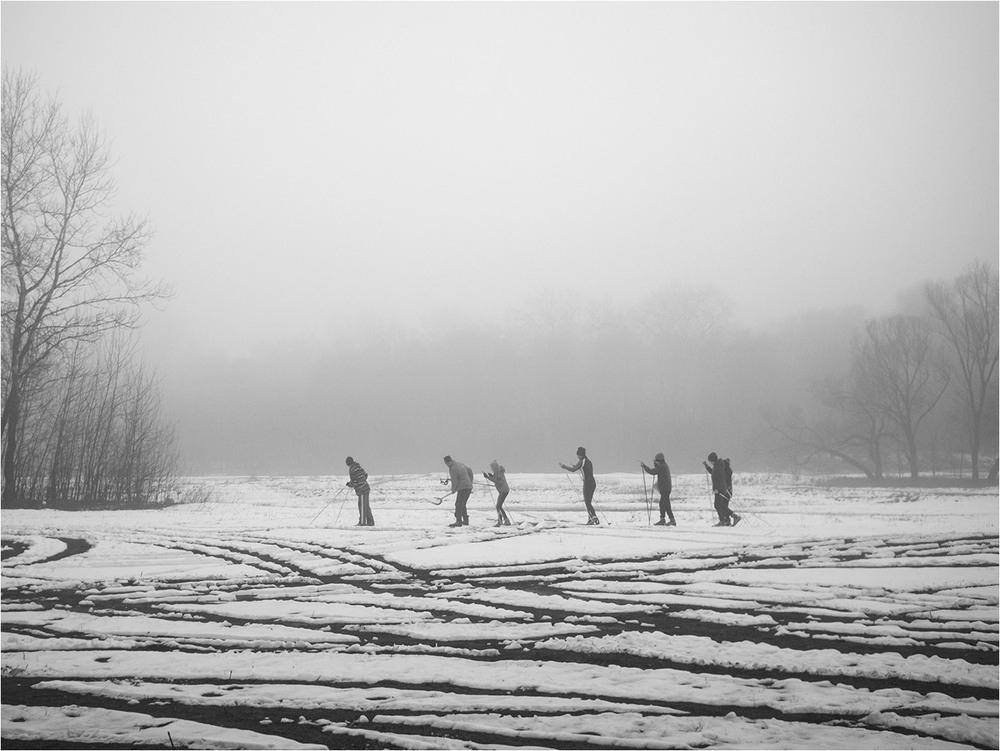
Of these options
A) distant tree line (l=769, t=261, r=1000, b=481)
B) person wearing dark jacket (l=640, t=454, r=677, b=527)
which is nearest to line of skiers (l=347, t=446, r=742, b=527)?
person wearing dark jacket (l=640, t=454, r=677, b=527)

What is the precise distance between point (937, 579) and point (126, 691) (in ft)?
34.5

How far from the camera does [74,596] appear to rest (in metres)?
10.1

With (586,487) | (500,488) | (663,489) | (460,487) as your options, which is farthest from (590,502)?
(460,487)

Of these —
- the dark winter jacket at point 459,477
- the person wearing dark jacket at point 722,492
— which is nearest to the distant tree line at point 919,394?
the person wearing dark jacket at point 722,492

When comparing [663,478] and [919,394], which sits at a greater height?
[919,394]

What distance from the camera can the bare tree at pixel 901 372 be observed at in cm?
5222

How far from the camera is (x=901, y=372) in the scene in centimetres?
5288

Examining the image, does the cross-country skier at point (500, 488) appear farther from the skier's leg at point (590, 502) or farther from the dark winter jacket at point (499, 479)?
the skier's leg at point (590, 502)

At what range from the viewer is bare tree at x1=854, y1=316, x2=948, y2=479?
52.2 meters

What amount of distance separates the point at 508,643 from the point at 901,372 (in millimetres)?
54577

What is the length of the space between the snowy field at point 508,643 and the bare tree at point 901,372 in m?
40.7

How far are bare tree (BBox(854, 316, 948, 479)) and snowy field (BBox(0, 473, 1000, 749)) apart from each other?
40.7 metres

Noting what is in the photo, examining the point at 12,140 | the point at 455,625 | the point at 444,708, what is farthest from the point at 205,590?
the point at 12,140

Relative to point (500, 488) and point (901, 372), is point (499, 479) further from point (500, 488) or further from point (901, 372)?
point (901, 372)
